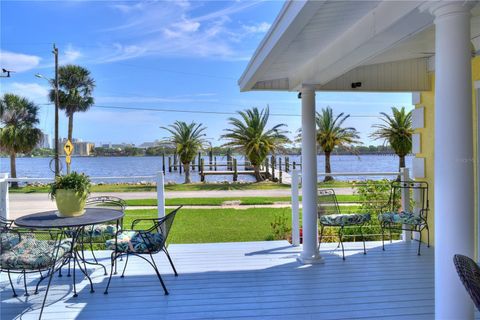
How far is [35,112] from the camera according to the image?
21.8 m

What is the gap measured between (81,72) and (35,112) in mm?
3642

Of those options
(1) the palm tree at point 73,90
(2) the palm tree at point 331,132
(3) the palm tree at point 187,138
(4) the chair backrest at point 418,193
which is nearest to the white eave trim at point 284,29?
(4) the chair backrest at point 418,193

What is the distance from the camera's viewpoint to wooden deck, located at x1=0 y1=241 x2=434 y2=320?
270 cm

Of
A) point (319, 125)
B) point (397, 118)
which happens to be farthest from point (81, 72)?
point (397, 118)

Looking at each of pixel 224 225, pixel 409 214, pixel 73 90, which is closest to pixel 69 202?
pixel 409 214

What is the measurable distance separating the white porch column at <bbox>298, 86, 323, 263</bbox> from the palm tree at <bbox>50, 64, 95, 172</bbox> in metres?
21.4

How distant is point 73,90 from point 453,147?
78.3 ft

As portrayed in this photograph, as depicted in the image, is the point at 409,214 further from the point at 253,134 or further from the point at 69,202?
the point at 253,134

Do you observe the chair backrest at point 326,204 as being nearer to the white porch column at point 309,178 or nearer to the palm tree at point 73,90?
the white porch column at point 309,178

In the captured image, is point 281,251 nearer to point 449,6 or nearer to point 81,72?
point 449,6

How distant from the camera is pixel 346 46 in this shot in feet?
9.25

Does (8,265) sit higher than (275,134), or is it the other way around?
(275,134)

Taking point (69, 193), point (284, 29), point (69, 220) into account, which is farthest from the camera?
point (69, 193)

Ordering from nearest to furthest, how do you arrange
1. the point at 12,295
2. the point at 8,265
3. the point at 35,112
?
the point at 8,265 < the point at 12,295 < the point at 35,112
